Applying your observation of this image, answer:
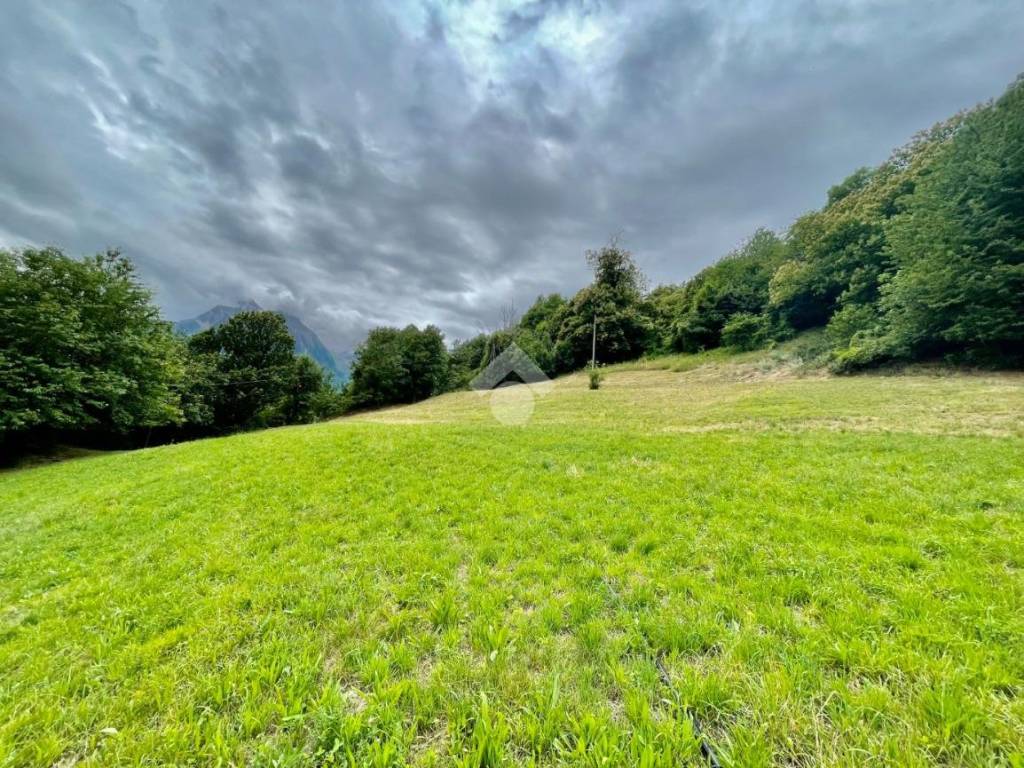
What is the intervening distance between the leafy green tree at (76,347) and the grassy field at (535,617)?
427 inches

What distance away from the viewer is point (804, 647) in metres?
2.47

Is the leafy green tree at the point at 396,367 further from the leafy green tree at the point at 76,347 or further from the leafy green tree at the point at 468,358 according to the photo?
the leafy green tree at the point at 76,347

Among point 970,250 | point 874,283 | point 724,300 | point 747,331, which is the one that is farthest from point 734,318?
point 970,250

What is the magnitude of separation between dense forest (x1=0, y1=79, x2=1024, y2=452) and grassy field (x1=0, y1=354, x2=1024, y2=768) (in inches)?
490

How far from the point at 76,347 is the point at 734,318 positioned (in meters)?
43.8

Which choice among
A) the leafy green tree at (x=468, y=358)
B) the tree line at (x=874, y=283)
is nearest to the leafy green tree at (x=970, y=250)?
the tree line at (x=874, y=283)

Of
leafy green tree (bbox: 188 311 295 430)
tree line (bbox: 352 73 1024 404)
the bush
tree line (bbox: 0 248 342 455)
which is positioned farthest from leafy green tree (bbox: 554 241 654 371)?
tree line (bbox: 0 248 342 455)

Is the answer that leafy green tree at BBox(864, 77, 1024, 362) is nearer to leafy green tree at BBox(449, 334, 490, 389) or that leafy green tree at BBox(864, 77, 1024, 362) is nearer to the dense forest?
the dense forest

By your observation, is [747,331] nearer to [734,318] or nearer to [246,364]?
[734,318]

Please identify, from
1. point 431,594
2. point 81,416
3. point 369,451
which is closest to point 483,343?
point 81,416

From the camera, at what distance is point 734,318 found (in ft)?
108

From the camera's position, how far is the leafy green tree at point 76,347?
13.0 m
